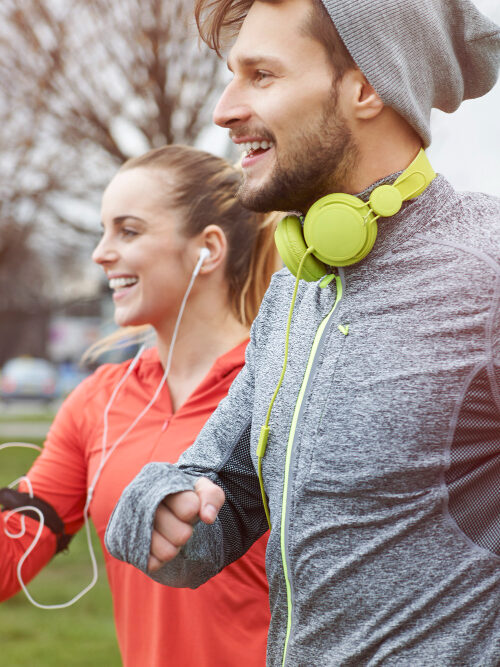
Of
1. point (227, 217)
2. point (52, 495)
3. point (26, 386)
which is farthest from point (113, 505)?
point (26, 386)

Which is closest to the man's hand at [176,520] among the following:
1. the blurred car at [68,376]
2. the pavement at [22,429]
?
the pavement at [22,429]

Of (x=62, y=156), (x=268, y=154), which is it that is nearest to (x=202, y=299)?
(x=268, y=154)

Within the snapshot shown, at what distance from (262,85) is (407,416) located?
28.8 inches

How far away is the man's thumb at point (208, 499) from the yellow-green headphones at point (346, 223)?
1.46ft

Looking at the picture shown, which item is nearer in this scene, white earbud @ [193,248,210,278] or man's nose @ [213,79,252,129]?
man's nose @ [213,79,252,129]

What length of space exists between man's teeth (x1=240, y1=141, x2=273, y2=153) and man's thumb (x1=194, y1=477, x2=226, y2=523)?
0.68 metres

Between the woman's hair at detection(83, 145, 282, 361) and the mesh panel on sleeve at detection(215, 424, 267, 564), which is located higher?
the woman's hair at detection(83, 145, 282, 361)

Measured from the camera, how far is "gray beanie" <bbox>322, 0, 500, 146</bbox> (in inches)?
59.9

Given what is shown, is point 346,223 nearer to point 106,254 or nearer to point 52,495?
point 106,254

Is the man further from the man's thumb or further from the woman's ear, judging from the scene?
the woman's ear

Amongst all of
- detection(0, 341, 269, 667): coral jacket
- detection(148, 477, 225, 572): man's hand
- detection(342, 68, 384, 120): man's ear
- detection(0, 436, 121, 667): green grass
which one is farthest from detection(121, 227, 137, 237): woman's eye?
detection(0, 436, 121, 667): green grass

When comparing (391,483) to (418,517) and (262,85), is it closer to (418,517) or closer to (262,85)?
(418,517)

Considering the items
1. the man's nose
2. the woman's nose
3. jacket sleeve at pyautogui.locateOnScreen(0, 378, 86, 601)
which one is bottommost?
jacket sleeve at pyautogui.locateOnScreen(0, 378, 86, 601)

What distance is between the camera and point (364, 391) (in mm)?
1417
